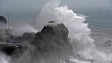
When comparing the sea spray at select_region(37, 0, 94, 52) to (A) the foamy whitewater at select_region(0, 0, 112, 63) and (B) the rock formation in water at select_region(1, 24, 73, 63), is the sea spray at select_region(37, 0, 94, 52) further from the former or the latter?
(B) the rock formation in water at select_region(1, 24, 73, 63)

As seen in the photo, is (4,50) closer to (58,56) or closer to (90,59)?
(58,56)

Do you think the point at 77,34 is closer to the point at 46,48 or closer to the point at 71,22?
the point at 71,22

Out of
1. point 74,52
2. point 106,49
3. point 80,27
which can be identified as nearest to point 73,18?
point 80,27

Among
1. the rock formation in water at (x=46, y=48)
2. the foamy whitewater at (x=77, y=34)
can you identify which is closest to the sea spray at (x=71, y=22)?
the foamy whitewater at (x=77, y=34)

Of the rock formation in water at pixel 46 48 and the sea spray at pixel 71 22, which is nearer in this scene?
the rock formation in water at pixel 46 48

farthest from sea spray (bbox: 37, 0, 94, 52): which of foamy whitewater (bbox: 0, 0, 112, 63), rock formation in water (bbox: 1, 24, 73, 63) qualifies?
rock formation in water (bbox: 1, 24, 73, 63)

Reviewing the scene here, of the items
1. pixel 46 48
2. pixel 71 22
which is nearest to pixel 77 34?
pixel 71 22

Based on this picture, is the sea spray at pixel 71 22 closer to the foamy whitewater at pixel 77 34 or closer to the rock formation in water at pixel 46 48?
the foamy whitewater at pixel 77 34
